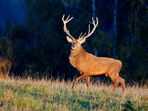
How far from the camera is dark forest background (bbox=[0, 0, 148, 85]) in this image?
1791 centimetres

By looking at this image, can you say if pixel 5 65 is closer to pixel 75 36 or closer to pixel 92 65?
pixel 75 36

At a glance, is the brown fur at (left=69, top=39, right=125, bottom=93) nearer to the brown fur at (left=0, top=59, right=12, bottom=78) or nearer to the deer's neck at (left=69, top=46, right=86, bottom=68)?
the deer's neck at (left=69, top=46, right=86, bottom=68)

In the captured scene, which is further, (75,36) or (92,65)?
(75,36)

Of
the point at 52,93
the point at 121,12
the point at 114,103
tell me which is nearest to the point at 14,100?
the point at 52,93

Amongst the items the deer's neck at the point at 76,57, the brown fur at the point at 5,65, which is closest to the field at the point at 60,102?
the deer's neck at the point at 76,57

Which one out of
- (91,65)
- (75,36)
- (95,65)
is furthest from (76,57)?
(75,36)

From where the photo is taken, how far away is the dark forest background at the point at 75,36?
17.9m

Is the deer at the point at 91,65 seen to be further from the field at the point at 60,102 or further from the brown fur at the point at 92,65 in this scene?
the field at the point at 60,102

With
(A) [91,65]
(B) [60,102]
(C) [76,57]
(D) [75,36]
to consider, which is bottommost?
(B) [60,102]

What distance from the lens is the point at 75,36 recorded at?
65.3 ft

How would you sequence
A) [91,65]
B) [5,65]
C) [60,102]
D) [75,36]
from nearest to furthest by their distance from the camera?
1. [60,102]
2. [91,65]
3. [75,36]
4. [5,65]

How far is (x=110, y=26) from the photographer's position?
2284 cm

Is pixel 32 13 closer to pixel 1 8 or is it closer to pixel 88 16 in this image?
pixel 88 16

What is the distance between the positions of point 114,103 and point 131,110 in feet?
2.09
